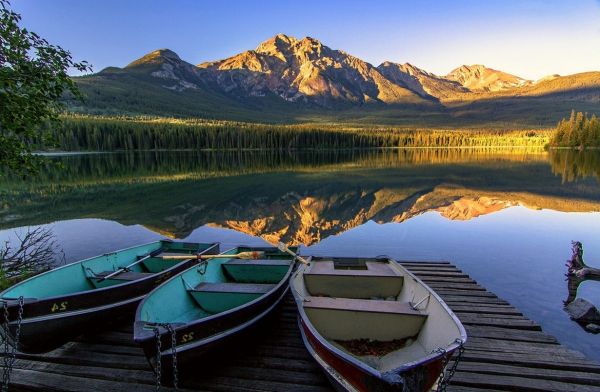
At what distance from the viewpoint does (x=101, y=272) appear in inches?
A: 351

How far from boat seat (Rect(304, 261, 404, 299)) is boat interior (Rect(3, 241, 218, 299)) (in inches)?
154

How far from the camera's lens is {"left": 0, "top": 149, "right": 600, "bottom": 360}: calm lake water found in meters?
13.6

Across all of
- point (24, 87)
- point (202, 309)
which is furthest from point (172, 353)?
point (24, 87)

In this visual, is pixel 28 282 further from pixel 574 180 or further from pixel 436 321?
pixel 574 180

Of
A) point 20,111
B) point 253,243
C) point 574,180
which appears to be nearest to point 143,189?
point 253,243

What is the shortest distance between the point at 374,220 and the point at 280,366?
17099mm

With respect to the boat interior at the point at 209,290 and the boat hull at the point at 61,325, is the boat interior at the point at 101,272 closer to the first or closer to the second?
the boat hull at the point at 61,325

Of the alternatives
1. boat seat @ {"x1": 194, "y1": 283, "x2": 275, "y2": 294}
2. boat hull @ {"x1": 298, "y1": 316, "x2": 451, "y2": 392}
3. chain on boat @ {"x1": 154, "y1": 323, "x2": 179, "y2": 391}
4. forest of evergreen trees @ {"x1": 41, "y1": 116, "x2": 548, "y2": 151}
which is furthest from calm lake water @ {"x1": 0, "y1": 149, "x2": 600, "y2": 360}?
forest of evergreen trees @ {"x1": 41, "y1": 116, "x2": 548, "y2": 151}

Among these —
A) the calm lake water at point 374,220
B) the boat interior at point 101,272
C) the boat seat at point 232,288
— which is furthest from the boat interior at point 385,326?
the calm lake water at point 374,220

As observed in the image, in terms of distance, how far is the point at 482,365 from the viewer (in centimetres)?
621

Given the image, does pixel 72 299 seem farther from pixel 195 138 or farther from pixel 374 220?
pixel 195 138

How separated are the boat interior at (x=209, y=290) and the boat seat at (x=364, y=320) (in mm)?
1569

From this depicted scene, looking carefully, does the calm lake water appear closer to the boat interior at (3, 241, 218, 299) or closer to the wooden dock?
the boat interior at (3, 241, 218, 299)

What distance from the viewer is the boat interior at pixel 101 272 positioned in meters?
7.28
